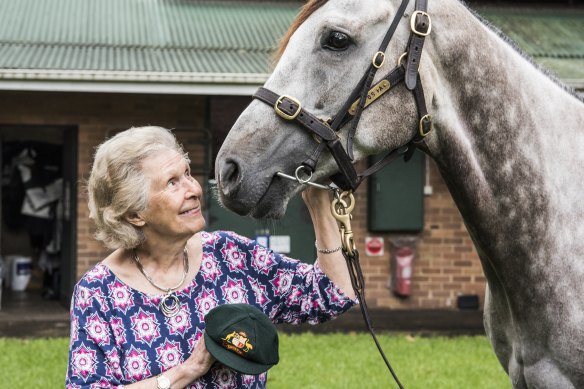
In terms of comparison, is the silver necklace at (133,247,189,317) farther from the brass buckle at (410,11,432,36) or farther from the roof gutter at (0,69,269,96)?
the roof gutter at (0,69,269,96)

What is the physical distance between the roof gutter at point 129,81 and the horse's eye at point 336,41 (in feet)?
18.8

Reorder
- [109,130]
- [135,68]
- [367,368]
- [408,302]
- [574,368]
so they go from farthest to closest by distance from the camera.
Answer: [408,302] < [109,130] < [135,68] < [367,368] < [574,368]

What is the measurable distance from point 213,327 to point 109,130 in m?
7.32

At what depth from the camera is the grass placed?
21.9ft

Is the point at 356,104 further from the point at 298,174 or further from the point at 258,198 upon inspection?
the point at 258,198

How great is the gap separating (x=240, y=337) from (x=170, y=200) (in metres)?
0.51

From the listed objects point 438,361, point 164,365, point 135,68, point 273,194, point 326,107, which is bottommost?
point 438,361

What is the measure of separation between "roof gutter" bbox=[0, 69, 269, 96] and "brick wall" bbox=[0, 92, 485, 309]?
1.30 meters

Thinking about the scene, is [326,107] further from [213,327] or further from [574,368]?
[574,368]

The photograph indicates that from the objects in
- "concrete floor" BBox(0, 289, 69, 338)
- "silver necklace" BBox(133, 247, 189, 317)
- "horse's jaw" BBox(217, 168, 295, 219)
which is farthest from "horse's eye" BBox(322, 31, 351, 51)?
"concrete floor" BBox(0, 289, 69, 338)

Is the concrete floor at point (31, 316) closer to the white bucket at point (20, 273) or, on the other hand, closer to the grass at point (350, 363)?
the white bucket at point (20, 273)

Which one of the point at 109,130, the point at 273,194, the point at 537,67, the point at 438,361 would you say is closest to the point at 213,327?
the point at 273,194

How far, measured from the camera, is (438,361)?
24.8 feet

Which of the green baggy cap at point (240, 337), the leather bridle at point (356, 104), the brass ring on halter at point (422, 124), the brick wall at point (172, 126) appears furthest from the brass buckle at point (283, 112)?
the brick wall at point (172, 126)
